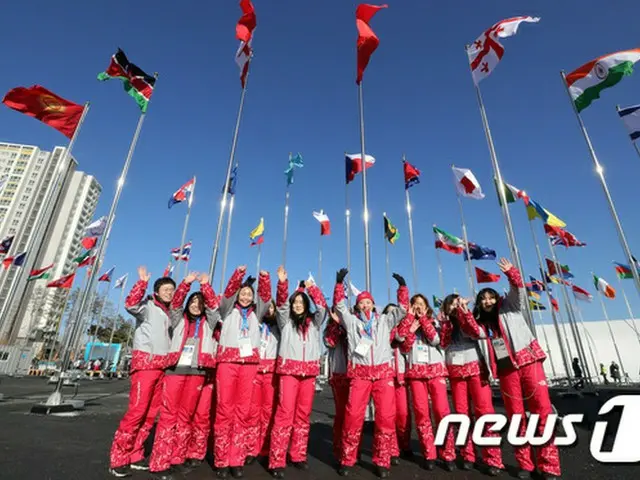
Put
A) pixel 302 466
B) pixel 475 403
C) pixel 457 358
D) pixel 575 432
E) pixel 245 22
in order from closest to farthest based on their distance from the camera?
1. pixel 575 432
2. pixel 302 466
3. pixel 475 403
4. pixel 457 358
5. pixel 245 22

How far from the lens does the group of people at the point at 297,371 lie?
4.05 m

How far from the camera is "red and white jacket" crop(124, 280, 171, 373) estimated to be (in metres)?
4.12

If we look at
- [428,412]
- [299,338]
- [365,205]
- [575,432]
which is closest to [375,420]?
[428,412]

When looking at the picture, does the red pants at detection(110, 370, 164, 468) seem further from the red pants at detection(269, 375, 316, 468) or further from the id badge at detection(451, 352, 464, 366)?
the id badge at detection(451, 352, 464, 366)

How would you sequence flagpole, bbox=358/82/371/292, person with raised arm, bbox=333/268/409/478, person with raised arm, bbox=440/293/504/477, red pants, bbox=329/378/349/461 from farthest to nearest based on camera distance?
flagpole, bbox=358/82/371/292, red pants, bbox=329/378/349/461, person with raised arm, bbox=440/293/504/477, person with raised arm, bbox=333/268/409/478

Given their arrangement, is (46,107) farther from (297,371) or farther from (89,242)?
(89,242)

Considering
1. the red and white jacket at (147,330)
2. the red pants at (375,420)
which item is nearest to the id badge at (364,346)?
the red pants at (375,420)

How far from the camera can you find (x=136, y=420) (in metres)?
3.92

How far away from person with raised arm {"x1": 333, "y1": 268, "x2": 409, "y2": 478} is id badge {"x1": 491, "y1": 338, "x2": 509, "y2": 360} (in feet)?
4.10

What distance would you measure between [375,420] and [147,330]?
3.11 meters

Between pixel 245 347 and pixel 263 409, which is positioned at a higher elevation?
pixel 245 347

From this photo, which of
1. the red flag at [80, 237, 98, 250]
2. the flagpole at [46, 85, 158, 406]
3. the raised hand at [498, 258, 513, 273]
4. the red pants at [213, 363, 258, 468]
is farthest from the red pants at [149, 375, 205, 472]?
the red flag at [80, 237, 98, 250]

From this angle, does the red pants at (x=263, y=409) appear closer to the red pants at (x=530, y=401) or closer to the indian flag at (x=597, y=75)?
the red pants at (x=530, y=401)

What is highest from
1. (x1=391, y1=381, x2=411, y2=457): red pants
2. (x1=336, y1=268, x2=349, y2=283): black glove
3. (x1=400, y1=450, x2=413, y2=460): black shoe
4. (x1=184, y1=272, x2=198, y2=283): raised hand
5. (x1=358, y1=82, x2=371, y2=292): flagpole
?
(x1=358, y1=82, x2=371, y2=292): flagpole
